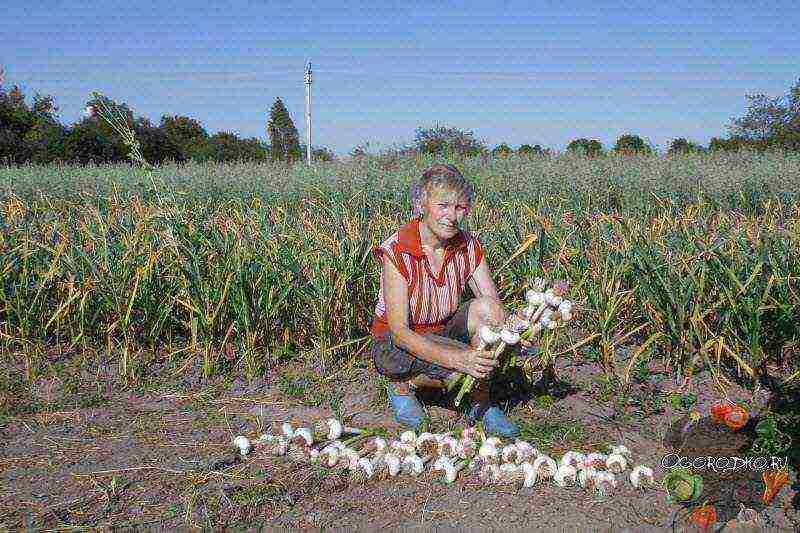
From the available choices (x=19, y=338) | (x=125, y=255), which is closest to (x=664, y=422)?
(x=125, y=255)

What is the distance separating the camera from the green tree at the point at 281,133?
23594 millimetres

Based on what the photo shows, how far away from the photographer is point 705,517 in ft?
7.07

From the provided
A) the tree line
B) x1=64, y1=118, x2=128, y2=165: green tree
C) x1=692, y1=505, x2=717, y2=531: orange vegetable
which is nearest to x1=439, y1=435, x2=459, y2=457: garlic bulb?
x1=692, y1=505, x2=717, y2=531: orange vegetable

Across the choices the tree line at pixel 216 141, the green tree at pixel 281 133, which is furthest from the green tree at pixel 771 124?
the green tree at pixel 281 133

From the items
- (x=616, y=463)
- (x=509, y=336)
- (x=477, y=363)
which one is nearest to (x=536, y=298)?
(x=509, y=336)

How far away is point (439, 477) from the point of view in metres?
2.52

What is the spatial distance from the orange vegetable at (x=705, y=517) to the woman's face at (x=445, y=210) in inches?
52.8

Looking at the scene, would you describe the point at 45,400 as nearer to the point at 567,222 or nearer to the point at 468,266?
the point at 468,266

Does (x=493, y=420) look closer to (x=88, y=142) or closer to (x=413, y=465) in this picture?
(x=413, y=465)

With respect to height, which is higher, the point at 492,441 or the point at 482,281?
the point at 482,281

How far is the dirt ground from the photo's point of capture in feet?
7.43

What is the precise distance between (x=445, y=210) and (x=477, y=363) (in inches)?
25.3

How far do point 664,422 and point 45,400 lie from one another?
2842 mm

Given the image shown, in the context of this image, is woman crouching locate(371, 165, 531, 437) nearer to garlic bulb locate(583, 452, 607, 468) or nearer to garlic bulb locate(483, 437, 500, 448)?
garlic bulb locate(483, 437, 500, 448)
